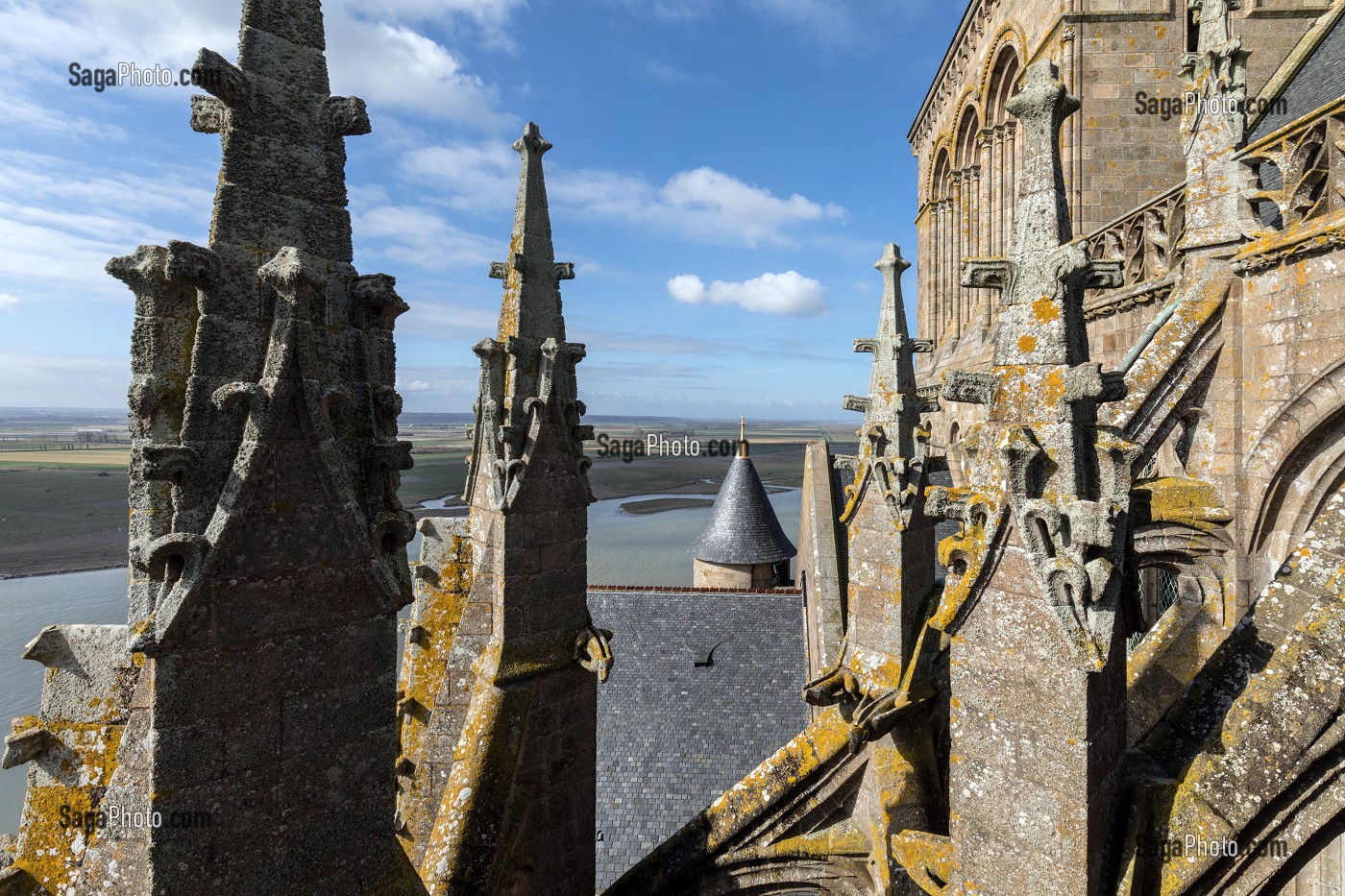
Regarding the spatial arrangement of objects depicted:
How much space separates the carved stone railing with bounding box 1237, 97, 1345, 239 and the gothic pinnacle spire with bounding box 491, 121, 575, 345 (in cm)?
544

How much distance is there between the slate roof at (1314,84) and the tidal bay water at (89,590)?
23928 millimetres

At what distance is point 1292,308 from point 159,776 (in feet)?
23.7

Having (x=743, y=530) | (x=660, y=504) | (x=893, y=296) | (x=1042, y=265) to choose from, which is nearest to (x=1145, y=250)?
(x=893, y=296)

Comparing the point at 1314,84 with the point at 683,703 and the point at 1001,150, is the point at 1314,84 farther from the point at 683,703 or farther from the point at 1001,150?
the point at 683,703

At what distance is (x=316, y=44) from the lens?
2.59 metres

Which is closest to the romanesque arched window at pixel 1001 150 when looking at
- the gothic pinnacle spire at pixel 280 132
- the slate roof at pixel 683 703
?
the slate roof at pixel 683 703

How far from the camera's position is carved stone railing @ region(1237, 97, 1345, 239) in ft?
15.2

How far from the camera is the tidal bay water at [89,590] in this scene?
79.5ft

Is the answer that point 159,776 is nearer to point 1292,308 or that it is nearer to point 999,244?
point 1292,308

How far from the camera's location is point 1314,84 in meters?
7.44

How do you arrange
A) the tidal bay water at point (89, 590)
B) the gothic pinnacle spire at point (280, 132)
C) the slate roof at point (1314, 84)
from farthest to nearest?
the tidal bay water at point (89, 590) < the slate roof at point (1314, 84) < the gothic pinnacle spire at point (280, 132)

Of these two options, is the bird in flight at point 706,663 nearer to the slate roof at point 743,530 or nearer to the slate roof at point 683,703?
the slate roof at point 683,703

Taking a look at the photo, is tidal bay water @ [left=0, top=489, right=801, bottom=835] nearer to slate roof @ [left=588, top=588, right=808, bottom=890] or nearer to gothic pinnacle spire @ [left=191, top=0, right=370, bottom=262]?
slate roof @ [left=588, top=588, right=808, bottom=890]

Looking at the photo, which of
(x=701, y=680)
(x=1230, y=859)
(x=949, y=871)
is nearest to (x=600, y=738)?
(x=701, y=680)
